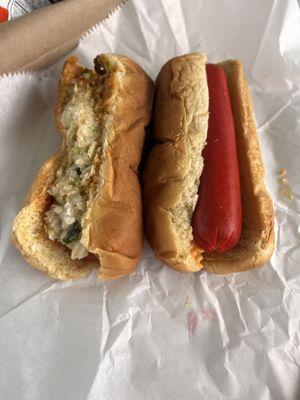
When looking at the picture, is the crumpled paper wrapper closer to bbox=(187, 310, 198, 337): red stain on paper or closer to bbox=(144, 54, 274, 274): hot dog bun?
bbox=(187, 310, 198, 337): red stain on paper

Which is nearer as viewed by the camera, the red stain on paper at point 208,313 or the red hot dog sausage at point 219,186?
the red hot dog sausage at point 219,186

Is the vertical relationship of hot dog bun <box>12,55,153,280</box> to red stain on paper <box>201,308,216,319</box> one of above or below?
above

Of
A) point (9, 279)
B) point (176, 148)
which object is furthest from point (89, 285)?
point (176, 148)

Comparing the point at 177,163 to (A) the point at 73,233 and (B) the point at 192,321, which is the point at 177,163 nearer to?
(A) the point at 73,233

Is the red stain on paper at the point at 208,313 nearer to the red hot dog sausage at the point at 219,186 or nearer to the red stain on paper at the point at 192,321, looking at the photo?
the red stain on paper at the point at 192,321

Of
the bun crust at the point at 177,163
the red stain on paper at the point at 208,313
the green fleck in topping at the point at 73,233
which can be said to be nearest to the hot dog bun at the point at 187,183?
the bun crust at the point at 177,163

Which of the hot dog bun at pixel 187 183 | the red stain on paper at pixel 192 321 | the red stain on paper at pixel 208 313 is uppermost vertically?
the hot dog bun at pixel 187 183

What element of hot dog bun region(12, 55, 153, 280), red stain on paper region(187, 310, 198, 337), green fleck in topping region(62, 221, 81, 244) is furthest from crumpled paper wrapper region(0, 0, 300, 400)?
green fleck in topping region(62, 221, 81, 244)
